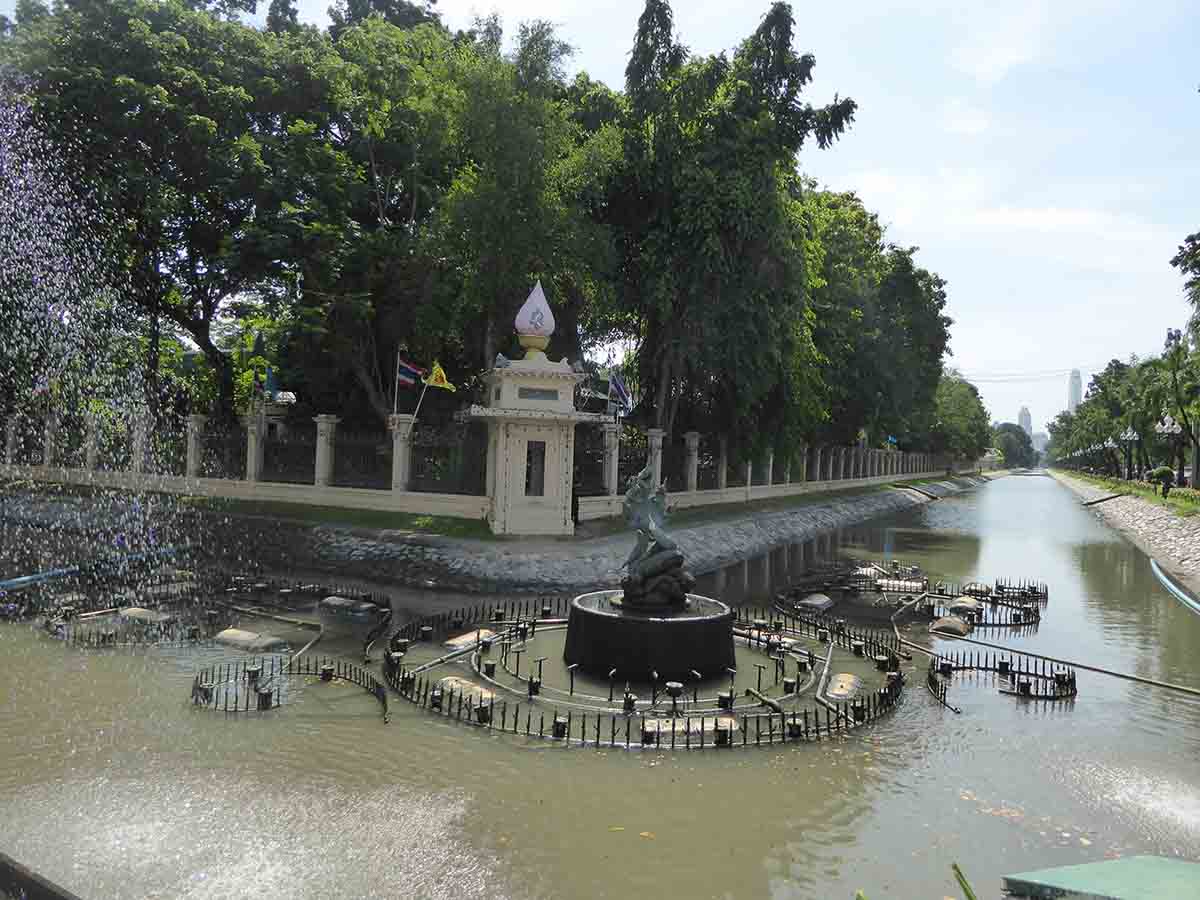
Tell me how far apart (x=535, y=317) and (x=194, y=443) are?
17148mm

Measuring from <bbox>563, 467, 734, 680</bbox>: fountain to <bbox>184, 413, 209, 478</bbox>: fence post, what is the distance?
24581 millimetres

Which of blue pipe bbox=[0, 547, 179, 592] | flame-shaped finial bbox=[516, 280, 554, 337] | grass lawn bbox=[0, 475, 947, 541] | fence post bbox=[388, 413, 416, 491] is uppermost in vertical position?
flame-shaped finial bbox=[516, 280, 554, 337]

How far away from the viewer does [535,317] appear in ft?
87.6

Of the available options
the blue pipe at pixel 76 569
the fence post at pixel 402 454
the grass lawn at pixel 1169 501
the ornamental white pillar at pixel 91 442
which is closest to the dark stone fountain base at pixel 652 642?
the blue pipe at pixel 76 569

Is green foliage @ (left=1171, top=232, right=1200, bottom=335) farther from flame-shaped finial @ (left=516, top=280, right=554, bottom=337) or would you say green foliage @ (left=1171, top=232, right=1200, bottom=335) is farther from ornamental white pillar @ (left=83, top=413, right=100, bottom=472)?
ornamental white pillar @ (left=83, top=413, right=100, bottom=472)

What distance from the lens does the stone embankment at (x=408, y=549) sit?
24859 millimetres

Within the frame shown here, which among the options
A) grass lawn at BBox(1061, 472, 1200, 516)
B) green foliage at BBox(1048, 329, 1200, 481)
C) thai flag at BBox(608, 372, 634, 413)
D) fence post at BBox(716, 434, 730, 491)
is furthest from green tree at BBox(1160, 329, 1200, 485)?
thai flag at BBox(608, 372, 634, 413)

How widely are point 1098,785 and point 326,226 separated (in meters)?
28.6

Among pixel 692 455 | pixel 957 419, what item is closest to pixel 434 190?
pixel 692 455

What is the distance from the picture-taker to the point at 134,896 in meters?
7.63

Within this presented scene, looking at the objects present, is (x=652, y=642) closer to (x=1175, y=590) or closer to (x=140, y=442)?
(x=1175, y=590)

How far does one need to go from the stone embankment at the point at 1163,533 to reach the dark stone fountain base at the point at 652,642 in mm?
21112

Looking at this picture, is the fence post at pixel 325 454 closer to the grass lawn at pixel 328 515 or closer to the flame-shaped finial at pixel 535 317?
the grass lawn at pixel 328 515

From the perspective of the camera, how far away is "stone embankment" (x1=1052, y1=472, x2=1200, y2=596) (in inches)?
1275
